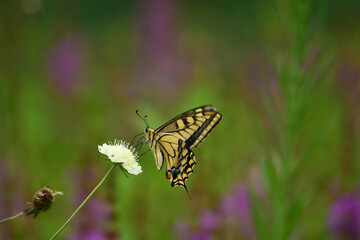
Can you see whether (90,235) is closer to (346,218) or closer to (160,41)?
(346,218)

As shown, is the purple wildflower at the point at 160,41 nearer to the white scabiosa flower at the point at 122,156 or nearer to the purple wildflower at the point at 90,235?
the purple wildflower at the point at 90,235

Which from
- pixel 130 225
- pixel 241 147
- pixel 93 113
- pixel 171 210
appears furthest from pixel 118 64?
pixel 130 225

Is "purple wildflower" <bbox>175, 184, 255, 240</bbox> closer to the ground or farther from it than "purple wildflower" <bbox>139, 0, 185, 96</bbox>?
closer to the ground

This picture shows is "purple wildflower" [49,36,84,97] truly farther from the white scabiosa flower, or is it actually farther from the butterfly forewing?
the white scabiosa flower

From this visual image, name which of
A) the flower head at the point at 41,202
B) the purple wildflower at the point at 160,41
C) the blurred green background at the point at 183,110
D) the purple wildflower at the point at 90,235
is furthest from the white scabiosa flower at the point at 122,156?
the purple wildflower at the point at 160,41

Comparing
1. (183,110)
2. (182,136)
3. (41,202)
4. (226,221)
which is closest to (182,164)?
(182,136)

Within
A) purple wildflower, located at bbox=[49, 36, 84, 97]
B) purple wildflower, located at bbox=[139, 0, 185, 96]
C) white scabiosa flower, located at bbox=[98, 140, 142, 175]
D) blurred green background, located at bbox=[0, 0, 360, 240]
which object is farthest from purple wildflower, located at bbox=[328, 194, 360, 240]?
purple wildflower, located at bbox=[139, 0, 185, 96]

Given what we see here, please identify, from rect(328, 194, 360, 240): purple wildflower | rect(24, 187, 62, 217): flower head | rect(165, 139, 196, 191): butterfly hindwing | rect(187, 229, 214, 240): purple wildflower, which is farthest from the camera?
rect(328, 194, 360, 240): purple wildflower
